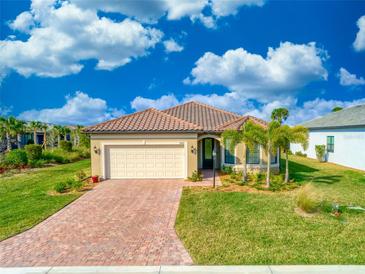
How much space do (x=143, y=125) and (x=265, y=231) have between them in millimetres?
10285

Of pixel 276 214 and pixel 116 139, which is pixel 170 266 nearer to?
pixel 276 214

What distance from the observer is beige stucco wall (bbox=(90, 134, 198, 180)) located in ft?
49.2

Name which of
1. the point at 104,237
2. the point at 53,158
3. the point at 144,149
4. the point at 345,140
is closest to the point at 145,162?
the point at 144,149

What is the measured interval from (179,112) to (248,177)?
28.4 feet

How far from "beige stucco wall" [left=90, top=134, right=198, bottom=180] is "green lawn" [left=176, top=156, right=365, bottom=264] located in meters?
4.10

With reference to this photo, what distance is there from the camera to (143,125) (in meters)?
15.4

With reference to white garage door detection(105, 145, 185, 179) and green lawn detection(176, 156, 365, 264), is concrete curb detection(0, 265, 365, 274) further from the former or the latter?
white garage door detection(105, 145, 185, 179)

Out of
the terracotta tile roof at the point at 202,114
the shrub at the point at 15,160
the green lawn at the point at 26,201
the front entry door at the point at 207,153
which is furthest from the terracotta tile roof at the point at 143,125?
the shrub at the point at 15,160

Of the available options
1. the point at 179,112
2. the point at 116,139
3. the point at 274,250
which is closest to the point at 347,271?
the point at 274,250

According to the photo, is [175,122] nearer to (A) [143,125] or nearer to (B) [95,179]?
(A) [143,125]

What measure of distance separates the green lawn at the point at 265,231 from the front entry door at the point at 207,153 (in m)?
7.86

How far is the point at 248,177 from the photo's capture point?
15.4 meters

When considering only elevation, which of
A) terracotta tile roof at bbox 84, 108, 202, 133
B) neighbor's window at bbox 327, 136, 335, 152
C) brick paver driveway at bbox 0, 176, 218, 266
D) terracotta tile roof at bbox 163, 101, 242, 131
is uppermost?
terracotta tile roof at bbox 163, 101, 242, 131

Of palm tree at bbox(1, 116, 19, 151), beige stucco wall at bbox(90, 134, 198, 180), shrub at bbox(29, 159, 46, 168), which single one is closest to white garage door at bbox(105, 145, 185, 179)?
beige stucco wall at bbox(90, 134, 198, 180)
